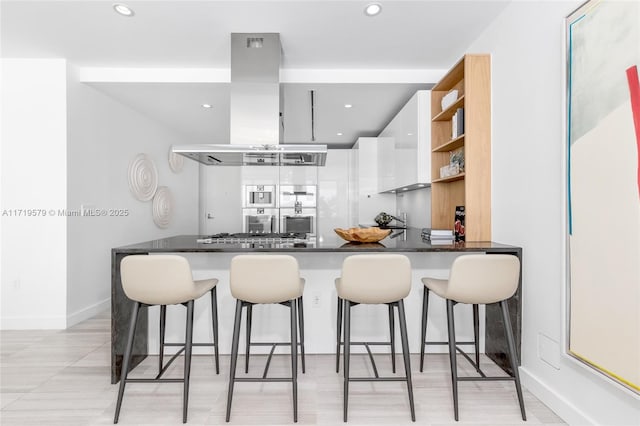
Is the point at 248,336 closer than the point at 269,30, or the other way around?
the point at 248,336

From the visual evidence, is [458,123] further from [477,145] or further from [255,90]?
[255,90]

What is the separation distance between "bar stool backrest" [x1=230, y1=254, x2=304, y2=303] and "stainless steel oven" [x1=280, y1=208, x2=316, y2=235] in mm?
3739

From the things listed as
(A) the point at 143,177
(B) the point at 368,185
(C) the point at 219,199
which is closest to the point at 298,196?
(B) the point at 368,185

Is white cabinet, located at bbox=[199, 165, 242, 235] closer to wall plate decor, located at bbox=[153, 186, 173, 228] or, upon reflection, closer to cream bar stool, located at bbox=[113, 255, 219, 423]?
wall plate decor, located at bbox=[153, 186, 173, 228]

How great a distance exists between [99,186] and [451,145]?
144 inches

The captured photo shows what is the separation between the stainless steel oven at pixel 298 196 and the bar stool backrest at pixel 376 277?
384cm

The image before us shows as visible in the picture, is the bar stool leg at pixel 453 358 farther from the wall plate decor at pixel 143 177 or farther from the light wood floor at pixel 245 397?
the wall plate decor at pixel 143 177

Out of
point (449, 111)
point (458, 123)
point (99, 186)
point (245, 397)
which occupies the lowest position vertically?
point (245, 397)

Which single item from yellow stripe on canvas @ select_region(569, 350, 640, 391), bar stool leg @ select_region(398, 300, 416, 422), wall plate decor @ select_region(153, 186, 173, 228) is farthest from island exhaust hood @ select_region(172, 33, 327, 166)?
wall plate decor @ select_region(153, 186, 173, 228)

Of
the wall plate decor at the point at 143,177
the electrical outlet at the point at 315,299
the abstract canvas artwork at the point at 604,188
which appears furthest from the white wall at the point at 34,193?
the abstract canvas artwork at the point at 604,188

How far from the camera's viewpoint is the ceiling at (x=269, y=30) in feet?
7.38

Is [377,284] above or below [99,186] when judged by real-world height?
below

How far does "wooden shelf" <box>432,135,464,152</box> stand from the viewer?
8.63 feet

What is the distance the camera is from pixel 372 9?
7.29 ft
